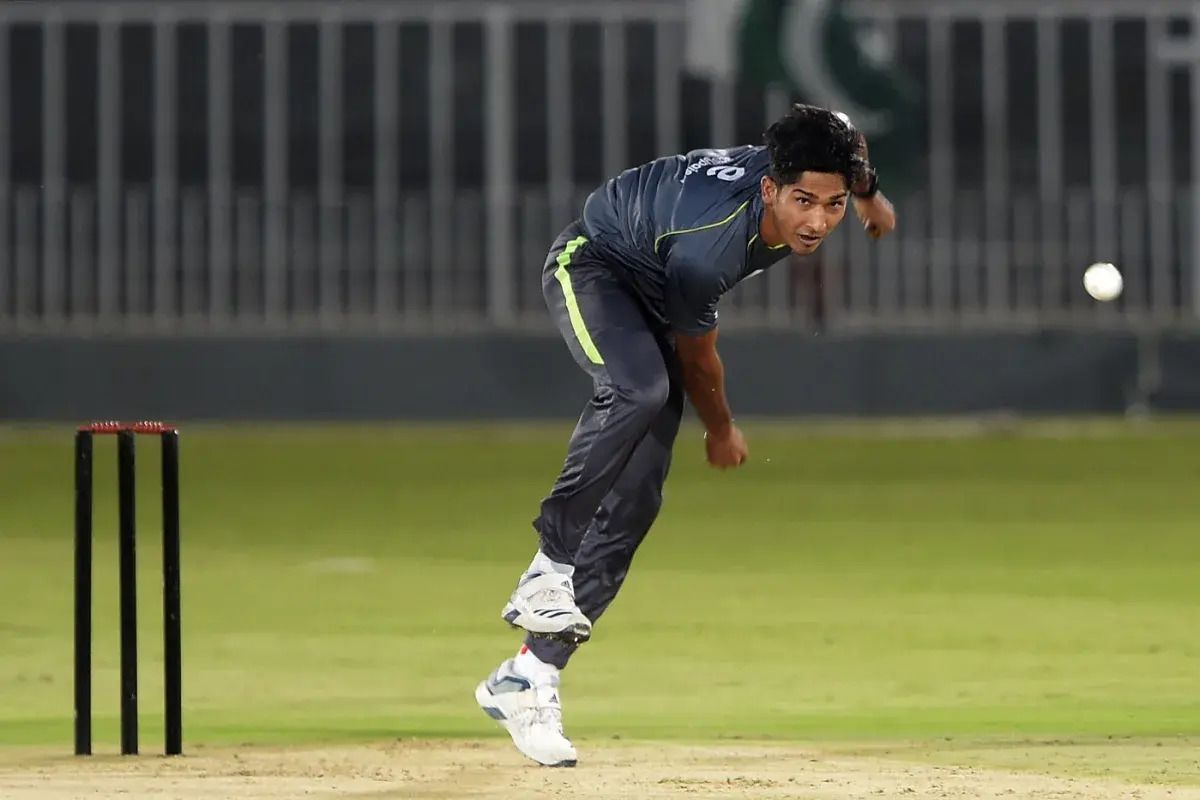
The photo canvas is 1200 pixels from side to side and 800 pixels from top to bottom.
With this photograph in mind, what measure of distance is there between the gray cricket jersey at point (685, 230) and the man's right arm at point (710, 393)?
0.29ft

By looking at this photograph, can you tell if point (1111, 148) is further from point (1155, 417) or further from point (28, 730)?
point (28, 730)

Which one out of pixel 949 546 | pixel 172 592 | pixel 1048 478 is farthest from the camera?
pixel 1048 478

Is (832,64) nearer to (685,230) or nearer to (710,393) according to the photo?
(710,393)

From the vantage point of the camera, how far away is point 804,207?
6625 mm

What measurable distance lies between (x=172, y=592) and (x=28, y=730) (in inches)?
43.2

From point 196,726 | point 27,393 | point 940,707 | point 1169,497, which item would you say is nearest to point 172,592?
point 196,726

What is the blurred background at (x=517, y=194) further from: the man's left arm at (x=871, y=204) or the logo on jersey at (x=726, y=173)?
the logo on jersey at (x=726, y=173)

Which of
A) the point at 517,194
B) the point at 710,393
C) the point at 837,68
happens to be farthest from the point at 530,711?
the point at 517,194

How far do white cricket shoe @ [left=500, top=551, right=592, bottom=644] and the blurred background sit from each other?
12.9 metres

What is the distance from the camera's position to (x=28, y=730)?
7.67 m

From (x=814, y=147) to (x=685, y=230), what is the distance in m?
0.40

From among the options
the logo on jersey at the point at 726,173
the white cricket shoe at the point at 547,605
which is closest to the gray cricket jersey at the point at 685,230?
the logo on jersey at the point at 726,173

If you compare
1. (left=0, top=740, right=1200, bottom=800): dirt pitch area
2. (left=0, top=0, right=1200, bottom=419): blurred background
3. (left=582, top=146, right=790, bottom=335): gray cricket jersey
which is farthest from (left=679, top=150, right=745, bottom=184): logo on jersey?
(left=0, top=0, right=1200, bottom=419): blurred background

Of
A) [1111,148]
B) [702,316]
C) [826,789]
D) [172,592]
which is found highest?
[1111,148]
